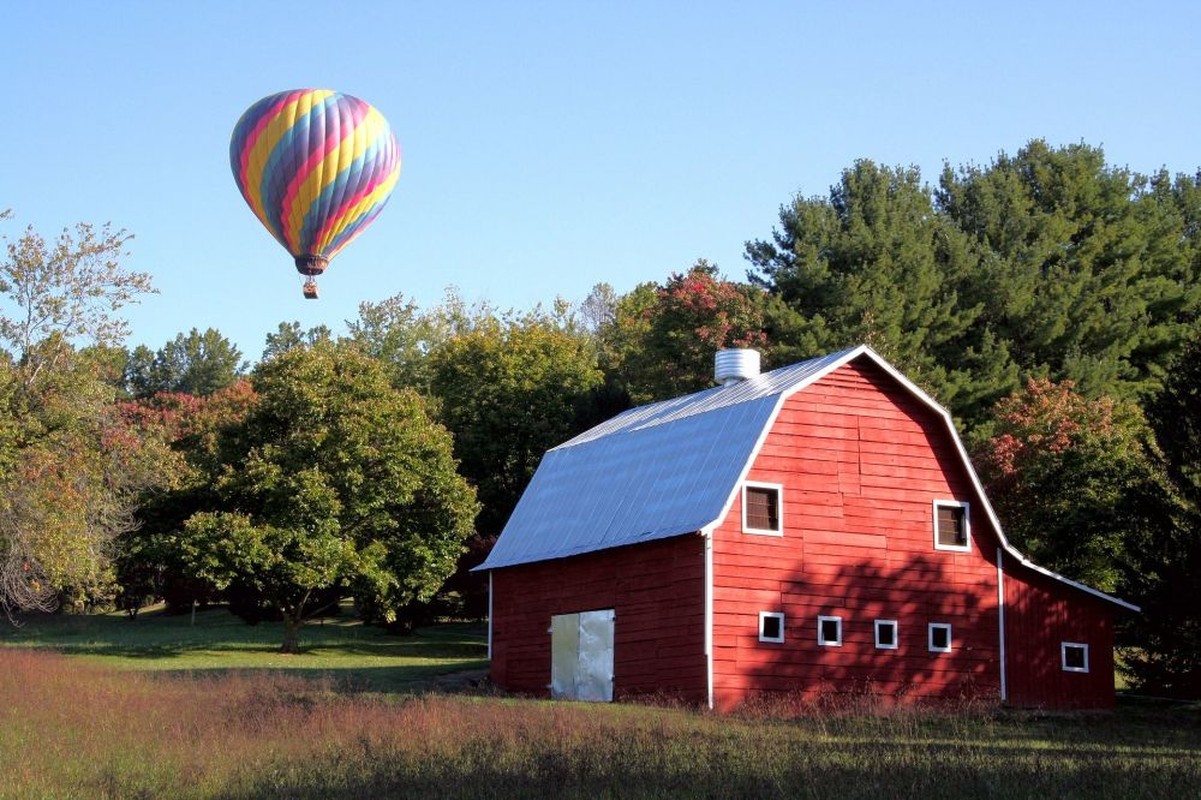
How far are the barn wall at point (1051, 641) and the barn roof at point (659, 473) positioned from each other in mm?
632

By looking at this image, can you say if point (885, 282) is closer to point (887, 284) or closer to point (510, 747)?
point (887, 284)

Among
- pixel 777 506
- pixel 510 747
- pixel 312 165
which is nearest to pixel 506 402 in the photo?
pixel 312 165

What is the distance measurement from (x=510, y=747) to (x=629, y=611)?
12.5 meters

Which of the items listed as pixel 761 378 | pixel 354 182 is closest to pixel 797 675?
pixel 761 378

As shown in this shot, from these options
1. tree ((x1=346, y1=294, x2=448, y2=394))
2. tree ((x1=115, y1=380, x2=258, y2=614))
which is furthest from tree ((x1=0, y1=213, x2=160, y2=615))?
tree ((x1=346, y1=294, x2=448, y2=394))

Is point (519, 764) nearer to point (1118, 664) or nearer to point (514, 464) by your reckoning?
point (1118, 664)

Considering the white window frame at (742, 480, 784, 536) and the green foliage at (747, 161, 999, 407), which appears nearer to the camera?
the white window frame at (742, 480, 784, 536)

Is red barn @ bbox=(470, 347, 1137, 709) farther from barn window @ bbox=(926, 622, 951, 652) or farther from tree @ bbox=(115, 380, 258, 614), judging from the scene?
tree @ bbox=(115, 380, 258, 614)

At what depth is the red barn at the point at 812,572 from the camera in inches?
1200

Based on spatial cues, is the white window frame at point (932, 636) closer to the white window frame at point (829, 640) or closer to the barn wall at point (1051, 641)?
the barn wall at point (1051, 641)

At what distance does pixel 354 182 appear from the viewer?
134ft

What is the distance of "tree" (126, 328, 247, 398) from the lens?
4860 inches

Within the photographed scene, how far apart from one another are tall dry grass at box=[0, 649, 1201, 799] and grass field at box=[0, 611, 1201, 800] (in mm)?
48

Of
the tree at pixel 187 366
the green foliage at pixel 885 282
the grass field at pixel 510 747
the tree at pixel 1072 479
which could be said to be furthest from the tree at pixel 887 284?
the tree at pixel 187 366
